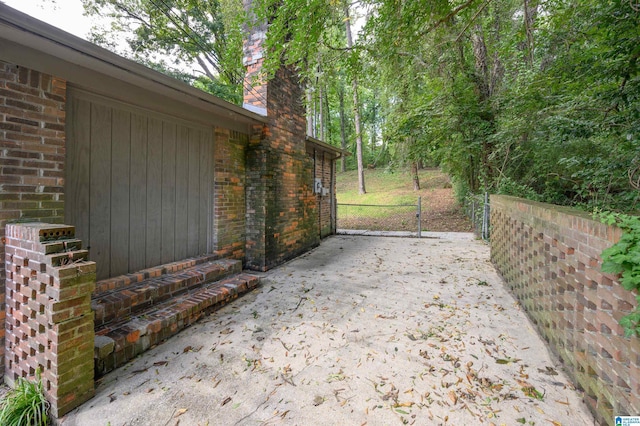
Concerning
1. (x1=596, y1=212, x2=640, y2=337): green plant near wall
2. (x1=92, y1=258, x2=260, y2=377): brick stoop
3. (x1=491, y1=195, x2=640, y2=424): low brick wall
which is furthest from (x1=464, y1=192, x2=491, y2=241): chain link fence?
(x1=596, y1=212, x2=640, y2=337): green plant near wall

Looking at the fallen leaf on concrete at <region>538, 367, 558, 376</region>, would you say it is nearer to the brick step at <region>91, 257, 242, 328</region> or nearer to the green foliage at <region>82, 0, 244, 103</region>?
the brick step at <region>91, 257, 242, 328</region>

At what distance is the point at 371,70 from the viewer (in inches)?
225

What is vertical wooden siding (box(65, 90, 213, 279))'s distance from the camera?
274 cm

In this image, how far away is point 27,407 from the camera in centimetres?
174

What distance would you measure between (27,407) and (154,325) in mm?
909

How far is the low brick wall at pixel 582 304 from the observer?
1.46 m

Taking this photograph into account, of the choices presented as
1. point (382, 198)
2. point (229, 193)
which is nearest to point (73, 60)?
point (229, 193)

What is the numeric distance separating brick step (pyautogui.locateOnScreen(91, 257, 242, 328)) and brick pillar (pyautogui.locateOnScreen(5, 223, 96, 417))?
51cm

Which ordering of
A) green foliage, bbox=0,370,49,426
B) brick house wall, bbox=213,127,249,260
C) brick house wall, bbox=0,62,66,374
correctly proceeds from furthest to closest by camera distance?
brick house wall, bbox=213,127,249,260
brick house wall, bbox=0,62,66,374
green foliage, bbox=0,370,49,426

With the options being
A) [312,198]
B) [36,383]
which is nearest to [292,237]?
[312,198]

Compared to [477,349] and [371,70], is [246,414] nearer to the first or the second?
[477,349]

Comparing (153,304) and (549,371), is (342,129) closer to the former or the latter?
(153,304)

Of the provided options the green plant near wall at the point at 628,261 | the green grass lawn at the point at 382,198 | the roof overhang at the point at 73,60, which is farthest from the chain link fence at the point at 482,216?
the roof overhang at the point at 73,60

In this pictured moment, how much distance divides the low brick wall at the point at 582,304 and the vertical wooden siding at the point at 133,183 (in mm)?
4123
